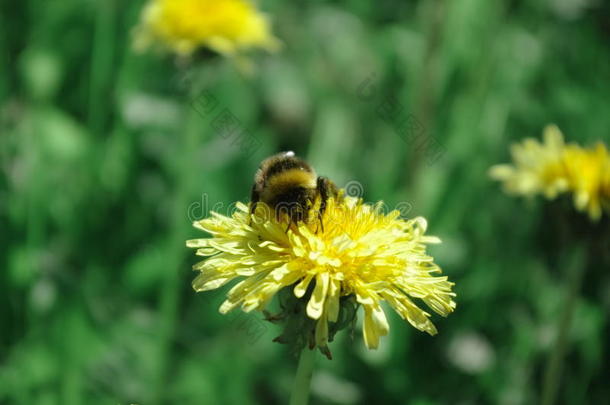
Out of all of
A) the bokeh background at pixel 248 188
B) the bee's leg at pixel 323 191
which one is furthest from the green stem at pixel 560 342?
the bee's leg at pixel 323 191

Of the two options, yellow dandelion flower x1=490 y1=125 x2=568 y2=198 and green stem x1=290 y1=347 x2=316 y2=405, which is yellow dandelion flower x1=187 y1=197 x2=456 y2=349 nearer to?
green stem x1=290 y1=347 x2=316 y2=405

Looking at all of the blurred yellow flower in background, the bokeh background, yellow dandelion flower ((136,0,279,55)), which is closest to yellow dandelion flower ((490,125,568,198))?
the blurred yellow flower in background

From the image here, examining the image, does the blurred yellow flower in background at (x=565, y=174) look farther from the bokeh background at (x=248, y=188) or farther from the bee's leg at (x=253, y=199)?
the bee's leg at (x=253, y=199)

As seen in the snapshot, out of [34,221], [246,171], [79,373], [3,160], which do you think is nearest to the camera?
[79,373]

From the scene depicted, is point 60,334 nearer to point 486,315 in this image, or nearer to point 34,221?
point 34,221

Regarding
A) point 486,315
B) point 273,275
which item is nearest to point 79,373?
point 273,275
